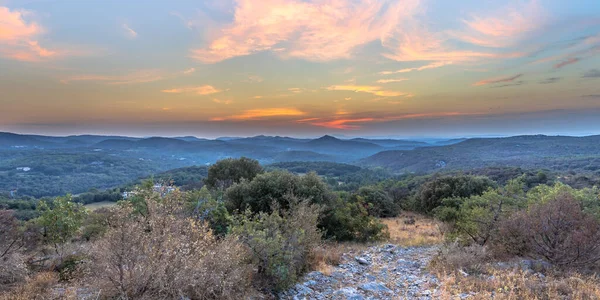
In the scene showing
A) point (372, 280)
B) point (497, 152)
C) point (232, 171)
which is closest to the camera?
point (372, 280)

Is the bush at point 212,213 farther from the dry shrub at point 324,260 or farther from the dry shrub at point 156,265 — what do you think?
the dry shrub at point 156,265

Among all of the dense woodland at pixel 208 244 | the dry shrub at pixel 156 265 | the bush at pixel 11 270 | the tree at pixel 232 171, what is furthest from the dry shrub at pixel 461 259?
the tree at pixel 232 171

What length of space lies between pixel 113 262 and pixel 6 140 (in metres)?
283

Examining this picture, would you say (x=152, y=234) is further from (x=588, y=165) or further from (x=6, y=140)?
(x=6, y=140)

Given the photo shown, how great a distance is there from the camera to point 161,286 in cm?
449

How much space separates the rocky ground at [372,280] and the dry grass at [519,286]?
0.56m

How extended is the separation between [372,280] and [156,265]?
6.06 meters

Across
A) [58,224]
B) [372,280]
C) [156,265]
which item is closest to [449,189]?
[372,280]

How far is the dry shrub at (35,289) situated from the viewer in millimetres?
5039

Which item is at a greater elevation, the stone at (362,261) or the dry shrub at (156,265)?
the dry shrub at (156,265)

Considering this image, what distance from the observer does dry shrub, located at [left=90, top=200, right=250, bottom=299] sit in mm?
4465

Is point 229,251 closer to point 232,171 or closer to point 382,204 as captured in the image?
point 232,171

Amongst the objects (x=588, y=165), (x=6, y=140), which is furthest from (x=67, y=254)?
(x=6, y=140)

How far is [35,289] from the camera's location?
545 centimetres
